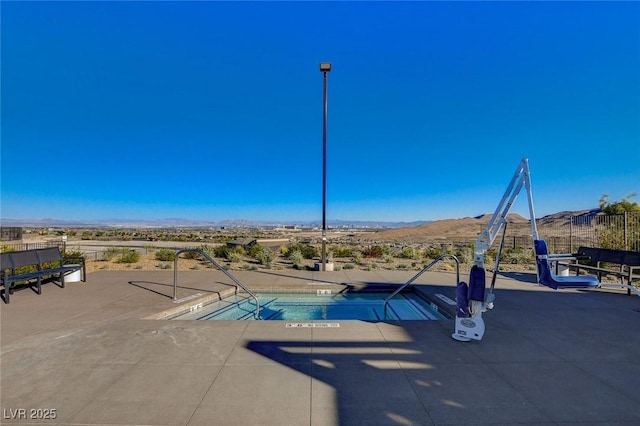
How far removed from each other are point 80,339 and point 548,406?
18.3 ft

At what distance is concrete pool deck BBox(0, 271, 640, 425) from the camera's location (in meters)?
2.88

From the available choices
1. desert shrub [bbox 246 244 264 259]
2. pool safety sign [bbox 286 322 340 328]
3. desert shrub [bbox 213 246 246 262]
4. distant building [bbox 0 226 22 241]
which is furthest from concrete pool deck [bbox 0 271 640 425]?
distant building [bbox 0 226 22 241]

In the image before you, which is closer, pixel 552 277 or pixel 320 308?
pixel 552 277

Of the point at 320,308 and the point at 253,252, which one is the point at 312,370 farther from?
the point at 253,252

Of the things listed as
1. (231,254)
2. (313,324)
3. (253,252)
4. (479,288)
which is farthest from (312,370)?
(253,252)

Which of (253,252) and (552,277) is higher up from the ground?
(552,277)

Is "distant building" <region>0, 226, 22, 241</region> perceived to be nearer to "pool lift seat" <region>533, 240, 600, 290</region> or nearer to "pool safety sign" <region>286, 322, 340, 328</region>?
"pool safety sign" <region>286, 322, 340, 328</region>

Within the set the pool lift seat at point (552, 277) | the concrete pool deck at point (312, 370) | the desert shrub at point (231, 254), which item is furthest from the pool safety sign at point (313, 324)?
the desert shrub at point (231, 254)

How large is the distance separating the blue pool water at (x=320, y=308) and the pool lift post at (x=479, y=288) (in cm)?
190

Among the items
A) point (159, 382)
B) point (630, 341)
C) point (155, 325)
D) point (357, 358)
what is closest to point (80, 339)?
point (155, 325)

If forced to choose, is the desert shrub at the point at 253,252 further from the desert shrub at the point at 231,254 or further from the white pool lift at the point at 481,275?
the white pool lift at the point at 481,275

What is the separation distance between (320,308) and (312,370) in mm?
4033

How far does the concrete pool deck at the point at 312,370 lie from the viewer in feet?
9.43

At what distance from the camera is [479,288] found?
442 cm
